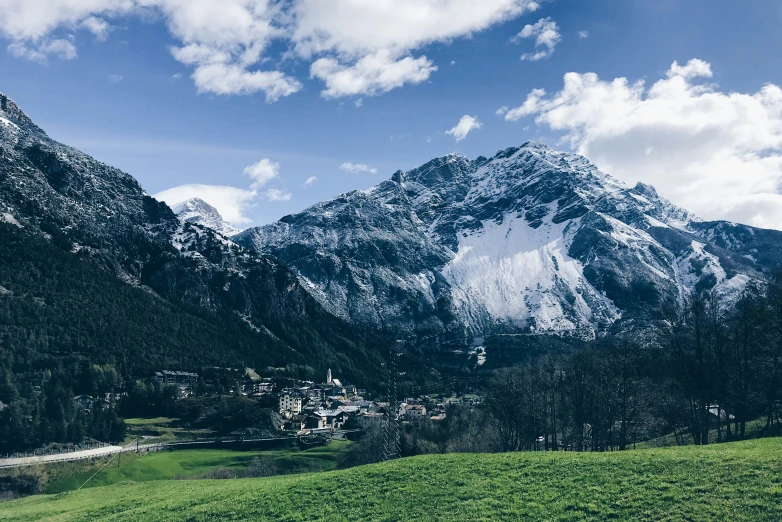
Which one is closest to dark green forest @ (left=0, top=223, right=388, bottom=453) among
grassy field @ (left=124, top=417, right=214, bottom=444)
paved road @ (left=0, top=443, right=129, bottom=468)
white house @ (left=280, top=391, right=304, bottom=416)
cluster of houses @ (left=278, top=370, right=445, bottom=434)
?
grassy field @ (left=124, top=417, right=214, bottom=444)

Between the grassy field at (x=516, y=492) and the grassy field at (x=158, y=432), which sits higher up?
the grassy field at (x=516, y=492)

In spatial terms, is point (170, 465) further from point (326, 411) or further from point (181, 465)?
point (326, 411)

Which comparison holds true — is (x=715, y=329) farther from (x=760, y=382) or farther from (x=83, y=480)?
(x=83, y=480)

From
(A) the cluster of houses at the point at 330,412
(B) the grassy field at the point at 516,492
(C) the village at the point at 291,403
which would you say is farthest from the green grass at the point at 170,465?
(B) the grassy field at the point at 516,492

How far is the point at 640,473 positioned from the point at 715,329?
33749mm

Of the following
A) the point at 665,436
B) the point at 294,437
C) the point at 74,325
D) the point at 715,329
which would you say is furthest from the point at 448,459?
the point at 74,325

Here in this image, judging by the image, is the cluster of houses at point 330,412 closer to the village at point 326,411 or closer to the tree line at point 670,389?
the village at point 326,411

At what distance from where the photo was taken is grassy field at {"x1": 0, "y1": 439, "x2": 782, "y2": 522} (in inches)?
997

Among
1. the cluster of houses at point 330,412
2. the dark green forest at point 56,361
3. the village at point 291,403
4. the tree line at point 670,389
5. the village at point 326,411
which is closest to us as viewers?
the tree line at point 670,389

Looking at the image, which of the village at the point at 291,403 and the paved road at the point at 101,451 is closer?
the paved road at the point at 101,451

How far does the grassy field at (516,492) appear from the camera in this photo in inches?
997

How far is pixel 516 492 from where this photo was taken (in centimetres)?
3003

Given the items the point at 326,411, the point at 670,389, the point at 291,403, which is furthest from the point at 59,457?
the point at 670,389

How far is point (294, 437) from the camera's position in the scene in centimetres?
13775
